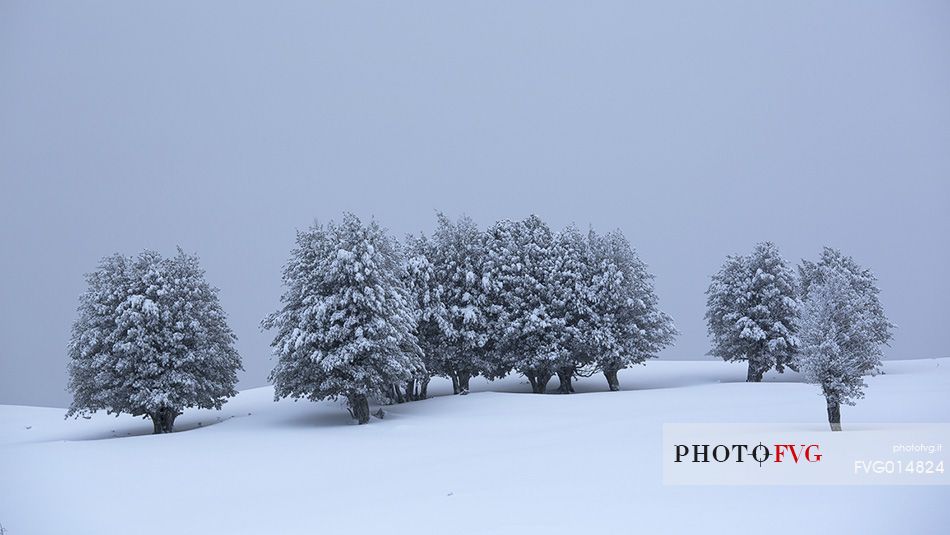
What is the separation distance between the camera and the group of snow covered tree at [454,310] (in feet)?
116

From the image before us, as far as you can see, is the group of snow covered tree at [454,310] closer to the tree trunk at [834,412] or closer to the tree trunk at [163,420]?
the tree trunk at [163,420]

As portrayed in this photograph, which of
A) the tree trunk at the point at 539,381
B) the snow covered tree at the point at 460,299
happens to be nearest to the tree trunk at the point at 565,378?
the tree trunk at the point at 539,381

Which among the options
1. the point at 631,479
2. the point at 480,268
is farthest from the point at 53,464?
the point at 480,268

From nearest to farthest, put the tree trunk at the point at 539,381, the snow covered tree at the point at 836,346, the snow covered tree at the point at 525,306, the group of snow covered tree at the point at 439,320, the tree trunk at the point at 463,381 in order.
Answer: the snow covered tree at the point at 836,346
the group of snow covered tree at the point at 439,320
the snow covered tree at the point at 525,306
the tree trunk at the point at 463,381
the tree trunk at the point at 539,381

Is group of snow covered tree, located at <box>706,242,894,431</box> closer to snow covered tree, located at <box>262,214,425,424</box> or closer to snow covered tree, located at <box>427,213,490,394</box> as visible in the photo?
snow covered tree, located at <box>427,213,490,394</box>

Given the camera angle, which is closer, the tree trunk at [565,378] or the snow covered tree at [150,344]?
the snow covered tree at [150,344]

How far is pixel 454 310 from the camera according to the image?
144 feet

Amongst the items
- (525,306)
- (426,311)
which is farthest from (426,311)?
A: (525,306)

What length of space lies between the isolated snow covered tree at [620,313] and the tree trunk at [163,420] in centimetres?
2516

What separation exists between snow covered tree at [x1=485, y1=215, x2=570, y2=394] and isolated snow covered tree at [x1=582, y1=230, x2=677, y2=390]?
2444 mm

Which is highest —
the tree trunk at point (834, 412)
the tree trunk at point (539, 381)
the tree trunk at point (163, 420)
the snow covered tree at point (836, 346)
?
the snow covered tree at point (836, 346)

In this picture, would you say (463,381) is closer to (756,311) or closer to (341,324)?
(341,324)

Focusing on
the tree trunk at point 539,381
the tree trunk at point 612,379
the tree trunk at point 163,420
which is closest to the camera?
the tree trunk at point 163,420

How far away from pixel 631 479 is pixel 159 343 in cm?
2764
